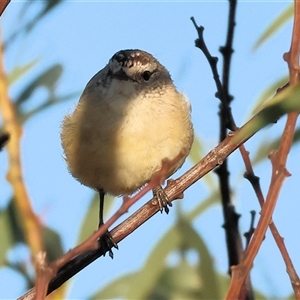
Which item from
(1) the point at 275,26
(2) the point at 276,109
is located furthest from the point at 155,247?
(2) the point at 276,109

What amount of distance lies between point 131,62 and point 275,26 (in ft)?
1.37

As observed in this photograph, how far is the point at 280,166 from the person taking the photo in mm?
590

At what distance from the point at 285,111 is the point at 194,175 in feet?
1.13

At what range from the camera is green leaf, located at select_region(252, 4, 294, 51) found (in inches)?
69.4

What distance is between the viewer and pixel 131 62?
1.67 meters

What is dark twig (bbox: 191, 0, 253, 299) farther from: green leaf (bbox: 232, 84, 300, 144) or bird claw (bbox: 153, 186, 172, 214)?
green leaf (bbox: 232, 84, 300, 144)

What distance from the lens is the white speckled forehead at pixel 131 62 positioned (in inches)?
65.1

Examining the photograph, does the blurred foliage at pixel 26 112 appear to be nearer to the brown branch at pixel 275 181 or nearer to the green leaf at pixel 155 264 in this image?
the green leaf at pixel 155 264

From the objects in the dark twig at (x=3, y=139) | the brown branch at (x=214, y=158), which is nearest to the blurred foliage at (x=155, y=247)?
the brown branch at (x=214, y=158)

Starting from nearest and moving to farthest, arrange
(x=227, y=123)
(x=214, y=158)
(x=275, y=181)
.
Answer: (x=275, y=181)
(x=214, y=158)
(x=227, y=123)

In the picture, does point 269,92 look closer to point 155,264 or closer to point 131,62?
point 131,62

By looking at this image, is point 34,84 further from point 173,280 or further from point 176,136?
point 173,280

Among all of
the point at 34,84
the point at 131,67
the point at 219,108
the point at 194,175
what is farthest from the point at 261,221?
the point at 34,84

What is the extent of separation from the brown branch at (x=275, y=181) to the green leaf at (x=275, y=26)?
117 centimetres
